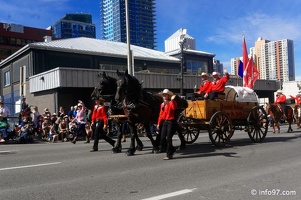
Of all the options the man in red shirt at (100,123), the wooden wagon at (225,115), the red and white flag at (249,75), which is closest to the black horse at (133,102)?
the wooden wagon at (225,115)

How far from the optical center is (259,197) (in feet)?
17.7

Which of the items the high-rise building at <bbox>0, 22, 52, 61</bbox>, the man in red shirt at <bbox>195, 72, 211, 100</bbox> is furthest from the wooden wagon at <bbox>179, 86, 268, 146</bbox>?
the high-rise building at <bbox>0, 22, 52, 61</bbox>

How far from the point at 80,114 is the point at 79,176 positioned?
9.63 m

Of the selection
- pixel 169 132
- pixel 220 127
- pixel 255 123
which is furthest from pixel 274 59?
pixel 169 132

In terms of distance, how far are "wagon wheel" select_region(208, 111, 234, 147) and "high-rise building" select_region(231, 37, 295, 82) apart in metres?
49.1

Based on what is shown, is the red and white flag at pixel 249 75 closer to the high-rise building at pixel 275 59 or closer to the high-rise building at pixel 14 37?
the high-rise building at pixel 275 59

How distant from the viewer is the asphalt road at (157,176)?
565cm

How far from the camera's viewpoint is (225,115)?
1088 centimetres

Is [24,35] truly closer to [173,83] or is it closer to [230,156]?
[173,83]

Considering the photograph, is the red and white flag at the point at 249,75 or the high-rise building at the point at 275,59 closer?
the red and white flag at the point at 249,75

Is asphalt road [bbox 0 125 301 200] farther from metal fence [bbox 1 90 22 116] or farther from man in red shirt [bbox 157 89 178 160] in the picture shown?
metal fence [bbox 1 90 22 116]

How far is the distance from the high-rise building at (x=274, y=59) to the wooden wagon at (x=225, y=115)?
1875 inches

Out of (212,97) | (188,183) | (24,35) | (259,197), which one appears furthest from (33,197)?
(24,35)

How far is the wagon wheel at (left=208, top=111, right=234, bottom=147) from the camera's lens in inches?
412
